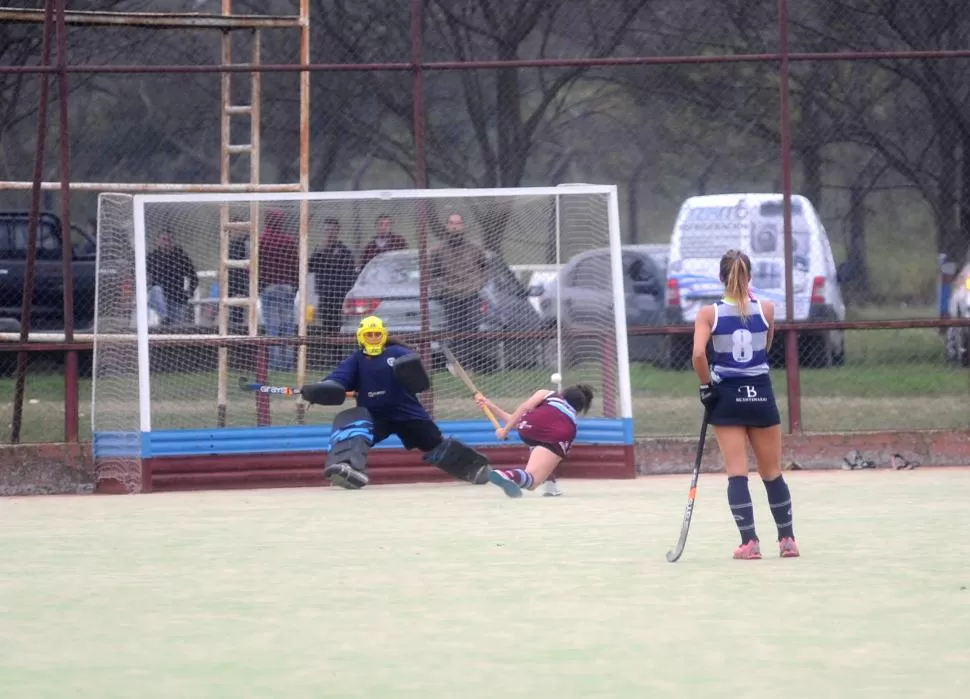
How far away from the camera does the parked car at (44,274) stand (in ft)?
45.8

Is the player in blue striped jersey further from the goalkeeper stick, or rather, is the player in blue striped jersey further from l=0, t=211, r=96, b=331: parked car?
l=0, t=211, r=96, b=331: parked car

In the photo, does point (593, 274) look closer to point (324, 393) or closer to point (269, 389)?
point (324, 393)

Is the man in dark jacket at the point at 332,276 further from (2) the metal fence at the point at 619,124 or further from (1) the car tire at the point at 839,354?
(1) the car tire at the point at 839,354

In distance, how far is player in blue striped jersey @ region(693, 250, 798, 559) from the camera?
27.2ft

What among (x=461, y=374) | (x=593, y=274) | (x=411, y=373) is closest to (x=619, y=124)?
(x=593, y=274)

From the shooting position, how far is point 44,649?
20.8 ft

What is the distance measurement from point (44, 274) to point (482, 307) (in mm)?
3590

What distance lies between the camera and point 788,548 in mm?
8359

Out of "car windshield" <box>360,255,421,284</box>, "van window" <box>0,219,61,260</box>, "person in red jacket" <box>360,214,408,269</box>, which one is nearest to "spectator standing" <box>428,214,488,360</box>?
"car windshield" <box>360,255,421,284</box>

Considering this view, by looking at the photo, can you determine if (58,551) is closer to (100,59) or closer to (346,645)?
(346,645)

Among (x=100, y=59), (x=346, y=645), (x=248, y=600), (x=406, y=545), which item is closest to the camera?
(x=346, y=645)

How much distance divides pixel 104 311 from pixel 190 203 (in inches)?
41.5

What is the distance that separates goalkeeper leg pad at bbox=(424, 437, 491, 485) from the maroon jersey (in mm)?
413

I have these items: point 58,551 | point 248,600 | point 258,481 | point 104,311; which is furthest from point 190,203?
point 248,600
